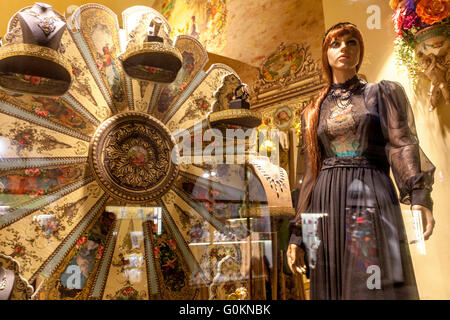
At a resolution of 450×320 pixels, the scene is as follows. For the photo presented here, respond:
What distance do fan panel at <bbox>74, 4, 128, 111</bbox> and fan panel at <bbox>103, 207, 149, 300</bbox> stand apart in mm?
680

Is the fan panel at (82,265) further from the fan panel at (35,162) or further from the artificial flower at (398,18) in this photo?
the artificial flower at (398,18)

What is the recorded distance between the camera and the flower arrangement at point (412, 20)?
1687mm

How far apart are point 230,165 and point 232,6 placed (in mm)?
1089

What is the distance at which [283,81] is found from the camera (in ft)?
8.14

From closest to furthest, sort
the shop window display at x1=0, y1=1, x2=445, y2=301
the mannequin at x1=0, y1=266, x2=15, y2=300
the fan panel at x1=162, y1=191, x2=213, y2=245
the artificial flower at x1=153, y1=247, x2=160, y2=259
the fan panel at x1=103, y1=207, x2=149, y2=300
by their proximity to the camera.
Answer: the shop window display at x1=0, y1=1, x2=445, y2=301 → the mannequin at x1=0, y1=266, x2=15, y2=300 → the fan panel at x1=103, y1=207, x2=149, y2=300 → the artificial flower at x1=153, y1=247, x2=160, y2=259 → the fan panel at x1=162, y1=191, x2=213, y2=245

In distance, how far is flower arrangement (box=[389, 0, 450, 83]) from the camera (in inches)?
66.4

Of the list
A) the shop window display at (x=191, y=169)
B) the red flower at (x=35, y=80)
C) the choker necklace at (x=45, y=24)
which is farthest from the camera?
the red flower at (x=35, y=80)

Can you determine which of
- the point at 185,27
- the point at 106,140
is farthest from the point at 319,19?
the point at 106,140

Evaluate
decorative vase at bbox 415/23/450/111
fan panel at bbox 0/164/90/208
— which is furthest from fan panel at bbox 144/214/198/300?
decorative vase at bbox 415/23/450/111

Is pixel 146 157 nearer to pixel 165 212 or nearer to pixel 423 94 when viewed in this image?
pixel 165 212

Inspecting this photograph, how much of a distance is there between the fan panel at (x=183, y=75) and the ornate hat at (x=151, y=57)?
8cm

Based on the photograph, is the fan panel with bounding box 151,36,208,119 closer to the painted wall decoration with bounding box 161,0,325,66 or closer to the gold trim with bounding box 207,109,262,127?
the painted wall decoration with bounding box 161,0,325,66

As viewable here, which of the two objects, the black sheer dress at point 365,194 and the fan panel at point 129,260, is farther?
the fan panel at point 129,260

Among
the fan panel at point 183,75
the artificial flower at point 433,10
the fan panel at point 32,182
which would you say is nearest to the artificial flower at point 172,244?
the fan panel at point 32,182
